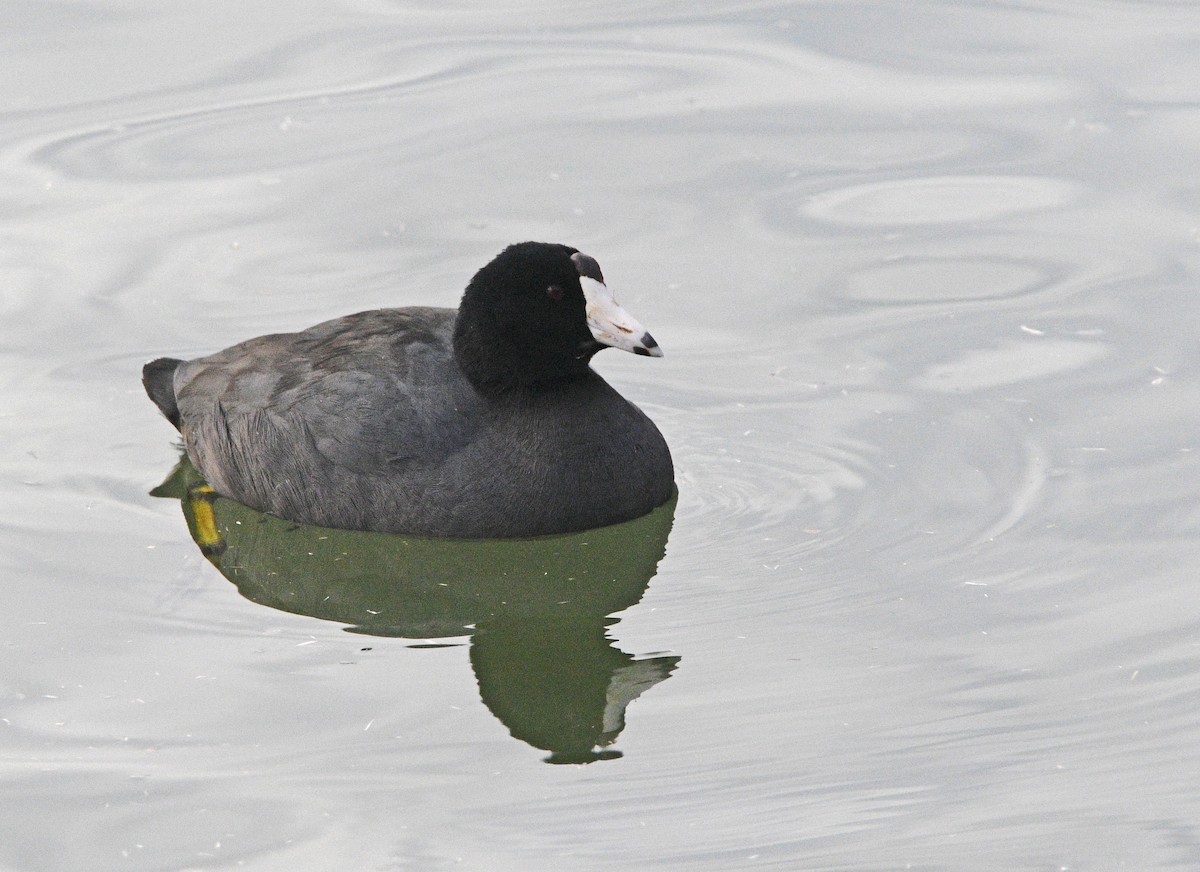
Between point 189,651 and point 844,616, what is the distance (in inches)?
94.8

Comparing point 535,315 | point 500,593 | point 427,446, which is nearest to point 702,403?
point 535,315

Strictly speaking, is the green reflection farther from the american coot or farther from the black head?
the black head

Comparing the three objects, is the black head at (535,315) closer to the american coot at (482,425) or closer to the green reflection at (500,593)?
the american coot at (482,425)

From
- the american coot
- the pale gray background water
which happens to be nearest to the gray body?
the american coot

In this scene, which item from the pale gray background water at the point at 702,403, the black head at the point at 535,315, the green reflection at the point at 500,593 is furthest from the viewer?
the black head at the point at 535,315

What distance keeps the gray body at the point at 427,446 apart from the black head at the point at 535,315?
13 centimetres

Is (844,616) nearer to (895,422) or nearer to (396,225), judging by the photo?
(895,422)

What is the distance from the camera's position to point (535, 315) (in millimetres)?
7715

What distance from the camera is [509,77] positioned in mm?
12422

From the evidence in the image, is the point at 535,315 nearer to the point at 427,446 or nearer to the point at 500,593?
the point at 427,446

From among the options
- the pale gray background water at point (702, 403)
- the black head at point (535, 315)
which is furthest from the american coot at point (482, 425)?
the pale gray background water at point (702, 403)

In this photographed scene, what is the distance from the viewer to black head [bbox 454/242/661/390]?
25.2 feet

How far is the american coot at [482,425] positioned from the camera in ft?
25.2

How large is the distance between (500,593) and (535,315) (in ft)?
3.77
